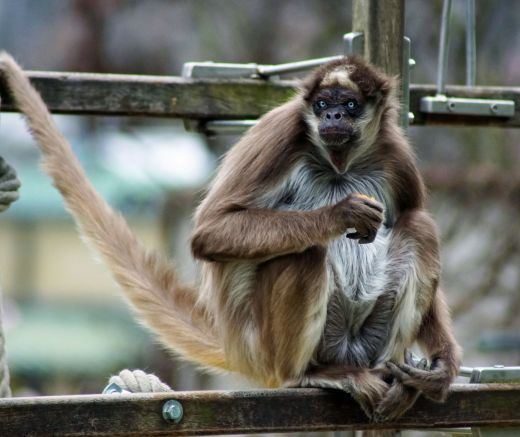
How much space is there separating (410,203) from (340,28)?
8.13 meters

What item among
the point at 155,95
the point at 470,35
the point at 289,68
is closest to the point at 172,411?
the point at 155,95

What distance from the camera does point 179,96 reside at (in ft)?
23.9

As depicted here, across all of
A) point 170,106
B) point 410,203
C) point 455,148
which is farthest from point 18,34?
point 410,203

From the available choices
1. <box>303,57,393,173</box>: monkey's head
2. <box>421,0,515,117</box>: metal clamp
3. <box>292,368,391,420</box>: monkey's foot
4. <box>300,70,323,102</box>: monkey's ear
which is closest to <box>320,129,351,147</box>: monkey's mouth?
<box>303,57,393,173</box>: monkey's head

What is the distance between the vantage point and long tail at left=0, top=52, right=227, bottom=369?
660cm

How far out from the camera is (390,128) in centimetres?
668

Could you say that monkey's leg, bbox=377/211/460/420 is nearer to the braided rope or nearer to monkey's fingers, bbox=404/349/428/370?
monkey's fingers, bbox=404/349/428/370

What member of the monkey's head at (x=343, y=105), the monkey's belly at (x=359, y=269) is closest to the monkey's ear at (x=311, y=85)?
Answer: the monkey's head at (x=343, y=105)

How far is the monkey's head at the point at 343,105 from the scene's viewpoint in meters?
6.21

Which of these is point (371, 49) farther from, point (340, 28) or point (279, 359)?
point (340, 28)

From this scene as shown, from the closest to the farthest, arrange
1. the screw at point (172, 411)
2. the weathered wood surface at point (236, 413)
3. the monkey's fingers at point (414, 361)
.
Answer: the weathered wood surface at point (236, 413) → the screw at point (172, 411) → the monkey's fingers at point (414, 361)

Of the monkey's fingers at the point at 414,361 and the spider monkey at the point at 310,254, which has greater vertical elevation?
the spider monkey at the point at 310,254

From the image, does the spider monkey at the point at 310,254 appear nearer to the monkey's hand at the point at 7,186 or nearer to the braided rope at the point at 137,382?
the monkey's hand at the point at 7,186

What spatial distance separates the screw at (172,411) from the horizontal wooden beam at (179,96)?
243 cm
